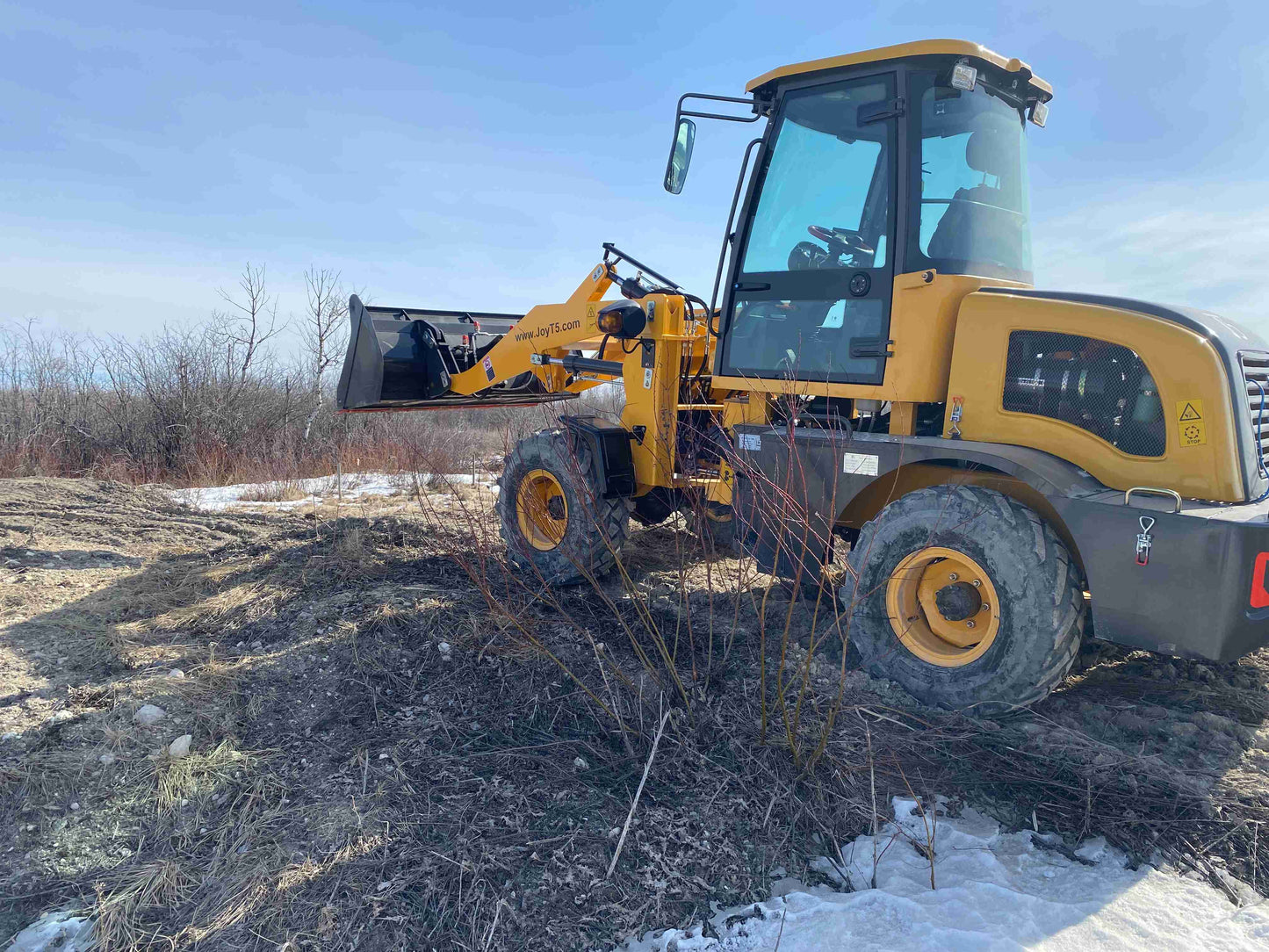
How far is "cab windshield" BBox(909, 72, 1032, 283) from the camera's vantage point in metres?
3.77

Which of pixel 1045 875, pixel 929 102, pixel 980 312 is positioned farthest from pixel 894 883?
pixel 929 102

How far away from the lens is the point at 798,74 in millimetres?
4117

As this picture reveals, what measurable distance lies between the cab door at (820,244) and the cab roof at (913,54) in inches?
3.5

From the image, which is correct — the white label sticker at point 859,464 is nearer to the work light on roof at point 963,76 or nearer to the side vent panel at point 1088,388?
the side vent panel at point 1088,388

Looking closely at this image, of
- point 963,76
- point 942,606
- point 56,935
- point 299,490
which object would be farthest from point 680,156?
point 299,490

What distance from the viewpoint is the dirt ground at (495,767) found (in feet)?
8.13

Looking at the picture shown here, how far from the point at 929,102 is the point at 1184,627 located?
2.57 meters

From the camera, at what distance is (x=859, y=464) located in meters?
3.81

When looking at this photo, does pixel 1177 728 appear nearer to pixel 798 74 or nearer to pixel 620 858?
pixel 620 858

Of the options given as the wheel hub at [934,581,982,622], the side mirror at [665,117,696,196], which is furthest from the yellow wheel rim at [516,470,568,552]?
the wheel hub at [934,581,982,622]

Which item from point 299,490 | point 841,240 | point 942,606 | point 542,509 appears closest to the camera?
point 942,606

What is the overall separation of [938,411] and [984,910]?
2250 mm

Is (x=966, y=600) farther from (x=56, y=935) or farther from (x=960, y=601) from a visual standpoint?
(x=56, y=935)

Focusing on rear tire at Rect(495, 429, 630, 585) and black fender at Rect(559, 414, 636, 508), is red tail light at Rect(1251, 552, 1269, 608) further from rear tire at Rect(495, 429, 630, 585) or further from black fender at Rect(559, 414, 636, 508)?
black fender at Rect(559, 414, 636, 508)
